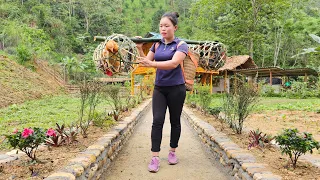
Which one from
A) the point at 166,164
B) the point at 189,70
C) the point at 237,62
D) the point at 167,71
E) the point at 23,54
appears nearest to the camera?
the point at 167,71

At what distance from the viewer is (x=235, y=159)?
114 inches

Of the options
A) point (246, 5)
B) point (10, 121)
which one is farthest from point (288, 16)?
point (10, 121)

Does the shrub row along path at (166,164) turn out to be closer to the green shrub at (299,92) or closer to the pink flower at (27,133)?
the pink flower at (27,133)

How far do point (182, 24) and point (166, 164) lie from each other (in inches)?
1788

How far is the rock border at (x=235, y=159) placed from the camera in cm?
234

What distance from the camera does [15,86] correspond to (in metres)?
12.8

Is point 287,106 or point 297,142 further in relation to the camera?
point 287,106

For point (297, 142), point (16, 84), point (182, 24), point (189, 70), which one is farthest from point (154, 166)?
point (182, 24)

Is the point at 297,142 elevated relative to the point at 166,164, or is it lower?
elevated

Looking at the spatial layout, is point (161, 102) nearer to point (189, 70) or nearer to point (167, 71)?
point (167, 71)

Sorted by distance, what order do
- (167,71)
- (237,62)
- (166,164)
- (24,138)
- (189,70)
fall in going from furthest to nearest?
(237,62), (166,164), (189,70), (167,71), (24,138)

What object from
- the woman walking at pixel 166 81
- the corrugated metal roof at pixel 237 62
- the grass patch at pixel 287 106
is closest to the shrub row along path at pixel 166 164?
the woman walking at pixel 166 81

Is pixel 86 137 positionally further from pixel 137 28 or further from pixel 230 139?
pixel 137 28

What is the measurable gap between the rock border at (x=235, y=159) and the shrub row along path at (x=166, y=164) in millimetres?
114
